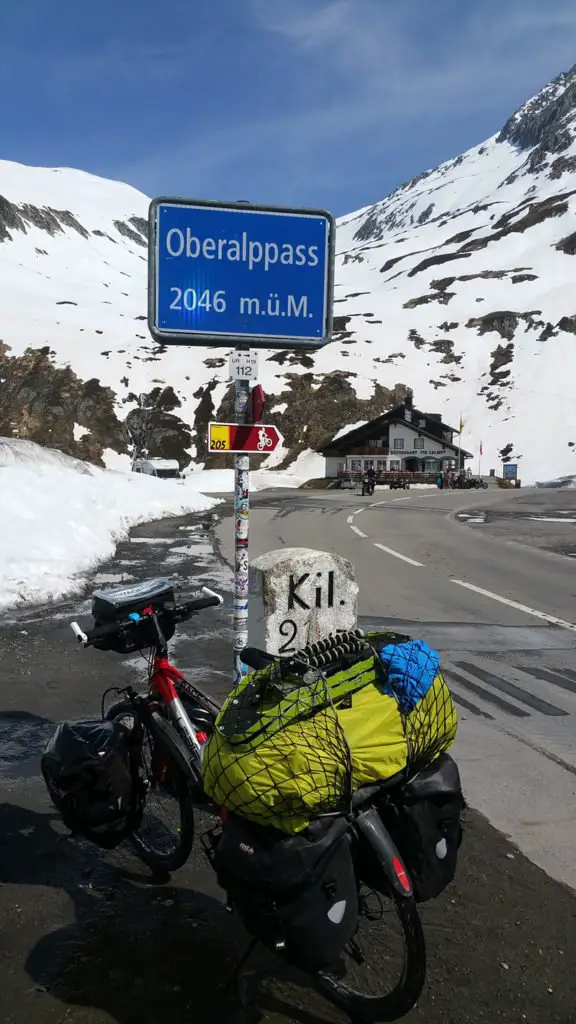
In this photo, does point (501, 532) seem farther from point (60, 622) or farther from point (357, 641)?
point (357, 641)

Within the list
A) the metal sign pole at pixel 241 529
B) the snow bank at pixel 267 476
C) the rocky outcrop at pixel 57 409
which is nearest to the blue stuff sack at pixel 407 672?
the metal sign pole at pixel 241 529

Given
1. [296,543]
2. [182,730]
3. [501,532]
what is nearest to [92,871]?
[182,730]

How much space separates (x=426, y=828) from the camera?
266cm

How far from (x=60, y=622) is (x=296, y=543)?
9144 mm

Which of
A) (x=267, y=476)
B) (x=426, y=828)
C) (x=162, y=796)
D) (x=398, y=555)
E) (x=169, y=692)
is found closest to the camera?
(x=426, y=828)

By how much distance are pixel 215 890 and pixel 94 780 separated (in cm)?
76

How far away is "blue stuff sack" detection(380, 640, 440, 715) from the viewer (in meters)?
2.73

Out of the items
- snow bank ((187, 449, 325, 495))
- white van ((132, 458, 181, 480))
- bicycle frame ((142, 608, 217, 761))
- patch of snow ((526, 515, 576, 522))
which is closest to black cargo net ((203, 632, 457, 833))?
bicycle frame ((142, 608, 217, 761))

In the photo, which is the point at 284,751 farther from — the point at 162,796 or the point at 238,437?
the point at 238,437

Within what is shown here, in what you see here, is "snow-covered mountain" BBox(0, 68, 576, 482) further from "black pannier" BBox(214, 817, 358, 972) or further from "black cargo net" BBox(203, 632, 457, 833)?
"black pannier" BBox(214, 817, 358, 972)

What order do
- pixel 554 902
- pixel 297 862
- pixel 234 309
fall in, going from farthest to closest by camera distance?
pixel 234 309 < pixel 554 902 < pixel 297 862

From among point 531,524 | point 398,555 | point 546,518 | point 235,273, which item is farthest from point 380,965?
point 546,518

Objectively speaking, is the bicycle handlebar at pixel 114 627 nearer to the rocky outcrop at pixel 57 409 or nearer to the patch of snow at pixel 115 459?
the patch of snow at pixel 115 459

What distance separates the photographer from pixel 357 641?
2.90m
